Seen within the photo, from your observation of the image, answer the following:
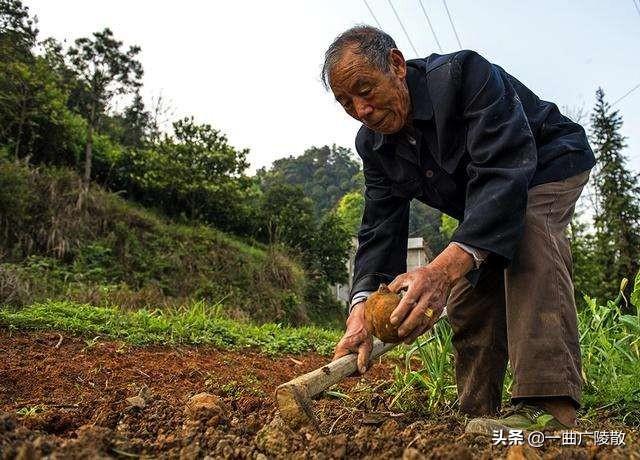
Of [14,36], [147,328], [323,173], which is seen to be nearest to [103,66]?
[14,36]

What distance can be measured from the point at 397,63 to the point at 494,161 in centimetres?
55

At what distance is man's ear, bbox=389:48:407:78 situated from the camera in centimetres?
199

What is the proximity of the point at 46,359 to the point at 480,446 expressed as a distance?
2.74 m

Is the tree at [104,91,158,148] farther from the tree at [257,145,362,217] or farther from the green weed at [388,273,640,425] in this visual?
the tree at [257,145,362,217]

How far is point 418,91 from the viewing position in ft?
6.64

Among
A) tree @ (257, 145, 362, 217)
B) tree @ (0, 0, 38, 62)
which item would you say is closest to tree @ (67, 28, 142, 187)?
tree @ (0, 0, 38, 62)

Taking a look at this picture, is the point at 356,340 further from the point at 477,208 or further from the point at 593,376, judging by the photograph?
the point at 593,376

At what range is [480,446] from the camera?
128 cm

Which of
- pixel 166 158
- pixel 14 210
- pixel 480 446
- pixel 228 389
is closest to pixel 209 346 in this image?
pixel 228 389

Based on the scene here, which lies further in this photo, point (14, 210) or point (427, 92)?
point (14, 210)

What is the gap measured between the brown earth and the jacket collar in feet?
3.54

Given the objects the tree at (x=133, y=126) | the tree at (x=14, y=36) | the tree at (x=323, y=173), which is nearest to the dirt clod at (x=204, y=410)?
the tree at (x=14, y=36)

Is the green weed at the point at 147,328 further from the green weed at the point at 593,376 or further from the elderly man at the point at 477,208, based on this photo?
the elderly man at the point at 477,208

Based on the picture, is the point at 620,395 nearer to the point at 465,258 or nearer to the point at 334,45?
the point at 465,258
